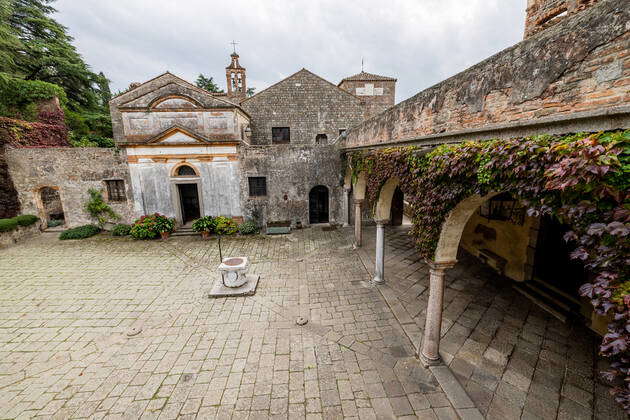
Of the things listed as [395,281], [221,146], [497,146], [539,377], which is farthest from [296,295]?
[221,146]

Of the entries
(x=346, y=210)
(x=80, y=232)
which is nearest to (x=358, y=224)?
(x=346, y=210)

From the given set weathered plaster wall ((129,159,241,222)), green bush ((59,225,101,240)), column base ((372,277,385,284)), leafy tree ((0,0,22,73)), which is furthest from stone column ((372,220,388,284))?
leafy tree ((0,0,22,73))

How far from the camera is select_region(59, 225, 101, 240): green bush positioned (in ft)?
38.7

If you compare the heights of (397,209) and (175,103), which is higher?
(175,103)

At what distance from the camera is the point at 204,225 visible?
11750 mm

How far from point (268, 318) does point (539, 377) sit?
506 cm

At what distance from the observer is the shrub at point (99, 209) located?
12328 millimetres

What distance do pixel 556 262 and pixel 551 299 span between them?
945 mm

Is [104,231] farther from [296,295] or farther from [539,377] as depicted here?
[539,377]

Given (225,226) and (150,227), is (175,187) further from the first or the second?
(225,226)

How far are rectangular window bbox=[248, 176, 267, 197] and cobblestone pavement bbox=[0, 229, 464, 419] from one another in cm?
511

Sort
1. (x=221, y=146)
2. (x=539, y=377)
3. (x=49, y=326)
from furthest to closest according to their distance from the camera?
1. (x=221, y=146)
2. (x=49, y=326)
3. (x=539, y=377)

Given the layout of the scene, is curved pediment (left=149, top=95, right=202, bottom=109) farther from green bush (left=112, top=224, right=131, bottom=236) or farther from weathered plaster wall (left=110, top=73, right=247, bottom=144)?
green bush (left=112, top=224, right=131, bottom=236)

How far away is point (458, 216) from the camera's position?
3633 mm
